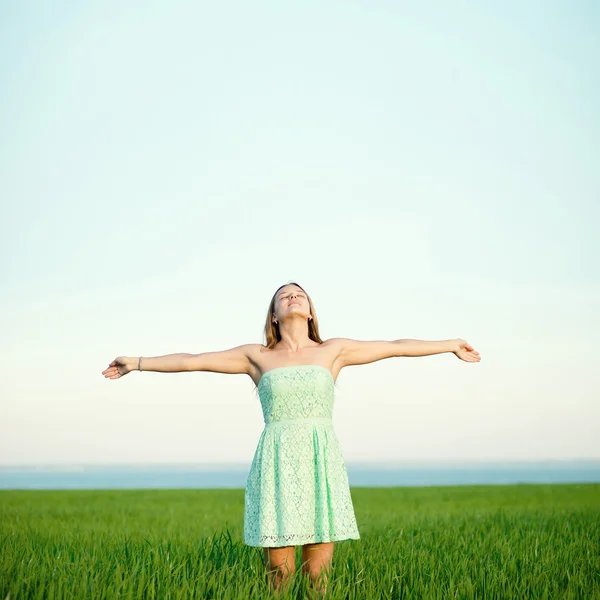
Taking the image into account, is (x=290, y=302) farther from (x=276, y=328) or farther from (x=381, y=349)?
(x=381, y=349)

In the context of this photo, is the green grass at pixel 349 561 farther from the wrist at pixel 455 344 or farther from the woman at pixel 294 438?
the wrist at pixel 455 344

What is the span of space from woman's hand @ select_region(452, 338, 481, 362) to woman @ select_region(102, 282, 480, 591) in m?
0.76

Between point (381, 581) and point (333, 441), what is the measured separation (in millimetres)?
1784

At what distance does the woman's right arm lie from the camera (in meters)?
6.09

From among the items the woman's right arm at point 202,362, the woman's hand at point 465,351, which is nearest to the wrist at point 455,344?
the woman's hand at point 465,351

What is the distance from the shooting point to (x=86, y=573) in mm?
5969

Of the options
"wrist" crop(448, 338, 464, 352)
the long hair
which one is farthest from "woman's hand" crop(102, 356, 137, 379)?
"wrist" crop(448, 338, 464, 352)

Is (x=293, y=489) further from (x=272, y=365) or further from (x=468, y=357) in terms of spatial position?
(x=468, y=357)

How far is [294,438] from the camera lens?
5742 millimetres

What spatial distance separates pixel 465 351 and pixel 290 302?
169cm

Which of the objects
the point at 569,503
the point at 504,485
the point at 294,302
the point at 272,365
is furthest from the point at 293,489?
the point at 504,485

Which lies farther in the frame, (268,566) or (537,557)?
(537,557)

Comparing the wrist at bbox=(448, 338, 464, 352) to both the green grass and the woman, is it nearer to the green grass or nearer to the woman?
the woman

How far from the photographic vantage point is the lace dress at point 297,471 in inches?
222
